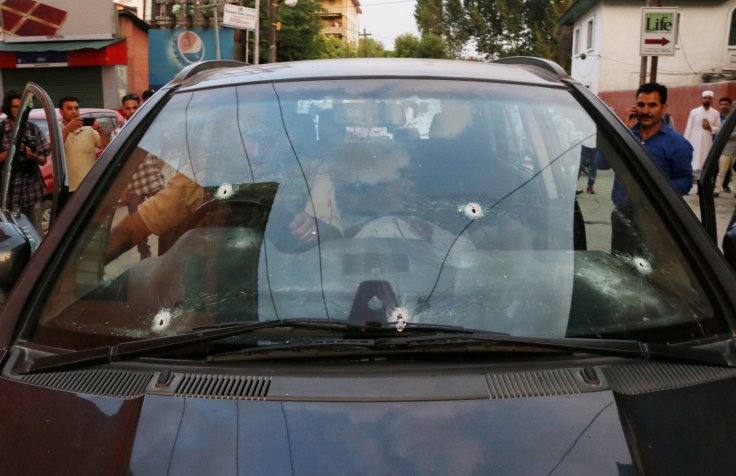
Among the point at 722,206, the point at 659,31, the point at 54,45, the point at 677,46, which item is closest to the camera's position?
the point at 659,31

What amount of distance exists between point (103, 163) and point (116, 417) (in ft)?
3.00

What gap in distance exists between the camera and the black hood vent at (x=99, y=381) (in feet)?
5.34

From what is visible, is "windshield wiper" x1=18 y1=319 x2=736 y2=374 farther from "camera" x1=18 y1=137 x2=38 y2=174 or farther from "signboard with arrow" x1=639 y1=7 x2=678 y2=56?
"signboard with arrow" x1=639 y1=7 x2=678 y2=56

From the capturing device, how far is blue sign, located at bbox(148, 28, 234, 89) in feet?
80.8

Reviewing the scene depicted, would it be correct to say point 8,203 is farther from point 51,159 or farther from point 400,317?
point 400,317

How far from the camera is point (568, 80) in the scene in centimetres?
263

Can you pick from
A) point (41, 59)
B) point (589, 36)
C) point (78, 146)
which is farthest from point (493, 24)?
point (78, 146)

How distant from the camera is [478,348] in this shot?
1.70 meters

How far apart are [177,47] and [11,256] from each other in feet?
78.5

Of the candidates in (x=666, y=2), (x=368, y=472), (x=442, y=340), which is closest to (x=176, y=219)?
(x=442, y=340)

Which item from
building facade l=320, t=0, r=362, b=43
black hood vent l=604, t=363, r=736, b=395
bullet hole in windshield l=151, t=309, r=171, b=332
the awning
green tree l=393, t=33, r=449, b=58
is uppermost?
building facade l=320, t=0, r=362, b=43

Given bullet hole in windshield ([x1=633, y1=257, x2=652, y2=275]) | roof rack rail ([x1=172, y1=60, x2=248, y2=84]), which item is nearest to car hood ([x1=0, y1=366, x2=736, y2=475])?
→ bullet hole in windshield ([x1=633, y1=257, x2=652, y2=275])

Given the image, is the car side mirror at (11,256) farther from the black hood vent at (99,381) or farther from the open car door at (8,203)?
the black hood vent at (99,381)

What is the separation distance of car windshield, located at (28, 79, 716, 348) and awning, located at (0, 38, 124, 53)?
26034mm
